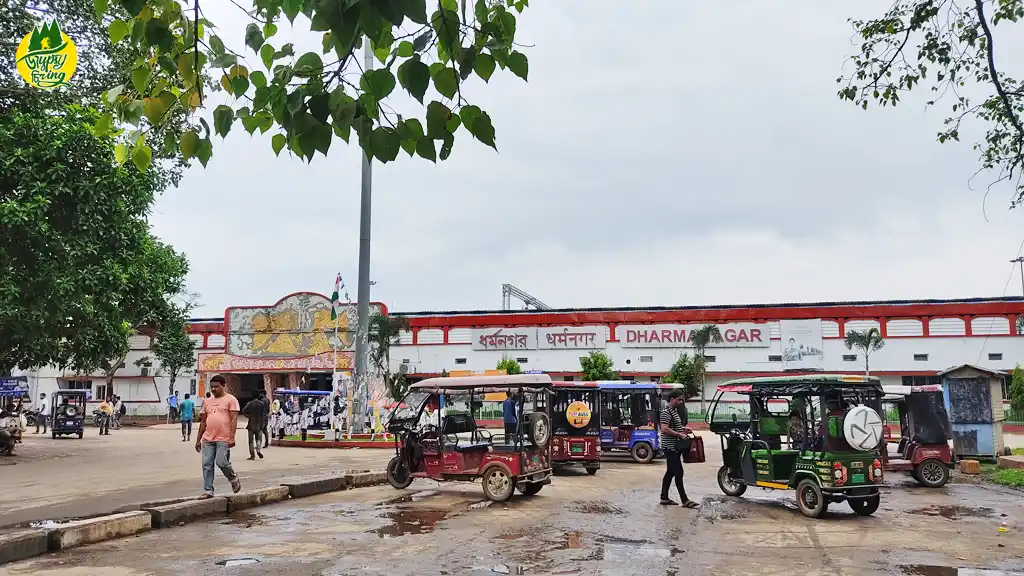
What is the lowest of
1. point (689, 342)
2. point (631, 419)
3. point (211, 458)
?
point (211, 458)

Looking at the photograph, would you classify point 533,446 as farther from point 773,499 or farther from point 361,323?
point 361,323

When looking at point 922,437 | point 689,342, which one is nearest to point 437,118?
point 922,437

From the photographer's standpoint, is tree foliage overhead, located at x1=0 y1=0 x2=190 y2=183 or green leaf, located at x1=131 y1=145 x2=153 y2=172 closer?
green leaf, located at x1=131 y1=145 x2=153 y2=172

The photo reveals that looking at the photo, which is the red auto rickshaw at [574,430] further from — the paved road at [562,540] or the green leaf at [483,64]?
the green leaf at [483,64]

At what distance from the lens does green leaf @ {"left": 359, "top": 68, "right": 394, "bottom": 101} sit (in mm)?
3635

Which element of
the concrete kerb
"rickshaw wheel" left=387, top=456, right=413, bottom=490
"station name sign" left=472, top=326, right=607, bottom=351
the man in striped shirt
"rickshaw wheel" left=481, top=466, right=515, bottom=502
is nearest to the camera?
the concrete kerb

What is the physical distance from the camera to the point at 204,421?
428 inches

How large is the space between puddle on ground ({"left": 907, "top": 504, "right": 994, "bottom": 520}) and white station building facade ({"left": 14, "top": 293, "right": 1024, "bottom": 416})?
26002 millimetres

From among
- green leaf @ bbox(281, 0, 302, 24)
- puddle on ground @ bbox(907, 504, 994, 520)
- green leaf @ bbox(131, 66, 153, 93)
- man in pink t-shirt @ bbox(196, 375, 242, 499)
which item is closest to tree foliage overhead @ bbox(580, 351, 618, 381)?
puddle on ground @ bbox(907, 504, 994, 520)

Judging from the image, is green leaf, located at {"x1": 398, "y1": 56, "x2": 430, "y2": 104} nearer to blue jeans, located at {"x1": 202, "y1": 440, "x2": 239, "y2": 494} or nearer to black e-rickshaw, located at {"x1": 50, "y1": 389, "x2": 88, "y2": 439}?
A: blue jeans, located at {"x1": 202, "y1": 440, "x2": 239, "y2": 494}

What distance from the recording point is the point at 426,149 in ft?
12.5

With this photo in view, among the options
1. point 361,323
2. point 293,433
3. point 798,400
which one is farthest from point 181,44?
point 293,433

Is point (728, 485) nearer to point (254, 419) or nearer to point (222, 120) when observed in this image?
point (222, 120)

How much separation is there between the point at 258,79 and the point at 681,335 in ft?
125
